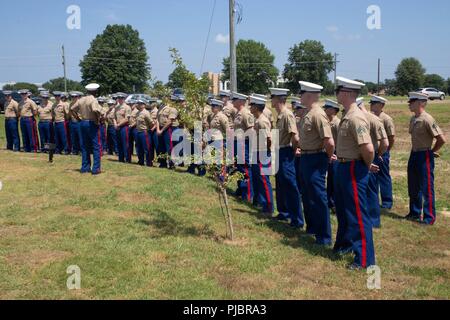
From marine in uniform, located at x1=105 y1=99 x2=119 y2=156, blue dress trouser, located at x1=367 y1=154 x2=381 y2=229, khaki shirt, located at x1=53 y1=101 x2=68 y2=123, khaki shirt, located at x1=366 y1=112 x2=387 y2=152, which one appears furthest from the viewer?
marine in uniform, located at x1=105 y1=99 x2=119 y2=156

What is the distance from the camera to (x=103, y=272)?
5.03m

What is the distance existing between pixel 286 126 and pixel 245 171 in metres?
2.03

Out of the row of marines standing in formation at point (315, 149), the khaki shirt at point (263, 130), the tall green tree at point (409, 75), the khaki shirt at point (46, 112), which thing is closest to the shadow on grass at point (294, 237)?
the row of marines standing in formation at point (315, 149)

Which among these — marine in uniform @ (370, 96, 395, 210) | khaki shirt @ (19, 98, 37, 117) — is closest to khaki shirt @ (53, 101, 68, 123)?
khaki shirt @ (19, 98, 37, 117)

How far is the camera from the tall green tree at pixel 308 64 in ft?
268

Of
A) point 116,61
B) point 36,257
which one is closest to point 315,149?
point 36,257

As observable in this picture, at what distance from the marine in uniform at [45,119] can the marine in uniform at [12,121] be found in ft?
2.55

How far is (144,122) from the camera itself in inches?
485

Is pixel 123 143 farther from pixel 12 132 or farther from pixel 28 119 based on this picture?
pixel 12 132

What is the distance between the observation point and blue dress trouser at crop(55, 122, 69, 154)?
13.7 metres

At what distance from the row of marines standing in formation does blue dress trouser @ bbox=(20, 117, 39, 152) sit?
0.83 m

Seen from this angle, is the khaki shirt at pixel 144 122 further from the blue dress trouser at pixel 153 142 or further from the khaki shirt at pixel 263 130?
the khaki shirt at pixel 263 130

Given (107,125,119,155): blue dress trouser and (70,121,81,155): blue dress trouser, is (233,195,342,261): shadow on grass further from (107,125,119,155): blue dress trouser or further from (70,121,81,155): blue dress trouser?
(107,125,119,155): blue dress trouser

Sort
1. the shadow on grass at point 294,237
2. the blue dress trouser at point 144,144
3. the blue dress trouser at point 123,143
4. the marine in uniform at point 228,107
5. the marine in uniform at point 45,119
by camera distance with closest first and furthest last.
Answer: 1. the shadow on grass at point 294,237
2. the marine in uniform at point 228,107
3. the blue dress trouser at point 144,144
4. the blue dress trouser at point 123,143
5. the marine in uniform at point 45,119
